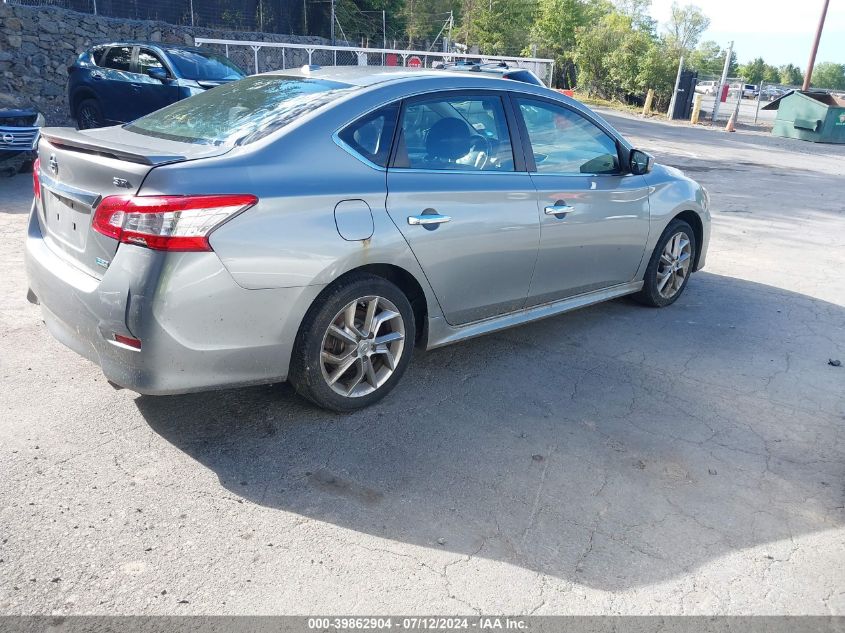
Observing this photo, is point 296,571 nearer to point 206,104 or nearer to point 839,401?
point 206,104

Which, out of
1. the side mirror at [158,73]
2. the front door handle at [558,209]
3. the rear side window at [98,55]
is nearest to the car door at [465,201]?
the front door handle at [558,209]

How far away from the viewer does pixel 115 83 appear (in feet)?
38.8

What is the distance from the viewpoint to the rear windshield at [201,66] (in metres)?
11.5

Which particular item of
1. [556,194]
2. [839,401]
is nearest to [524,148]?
[556,194]

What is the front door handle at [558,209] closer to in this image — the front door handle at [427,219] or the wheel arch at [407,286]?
the front door handle at [427,219]

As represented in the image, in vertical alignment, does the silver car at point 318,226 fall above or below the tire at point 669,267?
above

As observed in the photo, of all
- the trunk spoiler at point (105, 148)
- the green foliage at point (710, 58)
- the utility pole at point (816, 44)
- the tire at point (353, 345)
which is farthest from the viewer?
the green foliage at point (710, 58)

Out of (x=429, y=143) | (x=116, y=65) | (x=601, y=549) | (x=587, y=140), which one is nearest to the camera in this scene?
(x=601, y=549)

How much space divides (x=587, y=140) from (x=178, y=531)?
3622mm

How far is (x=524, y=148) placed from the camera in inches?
176

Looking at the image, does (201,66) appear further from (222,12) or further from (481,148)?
(222,12)

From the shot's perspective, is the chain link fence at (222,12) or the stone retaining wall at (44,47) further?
the chain link fence at (222,12)

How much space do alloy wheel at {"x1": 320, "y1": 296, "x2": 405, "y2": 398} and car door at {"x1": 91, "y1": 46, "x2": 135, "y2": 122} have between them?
31.5ft

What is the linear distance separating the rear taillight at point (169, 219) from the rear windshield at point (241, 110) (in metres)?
0.52
